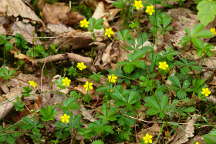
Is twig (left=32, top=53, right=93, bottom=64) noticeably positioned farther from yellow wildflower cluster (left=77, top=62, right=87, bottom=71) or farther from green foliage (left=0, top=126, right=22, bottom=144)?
green foliage (left=0, top=126, right=22, bottom=144)

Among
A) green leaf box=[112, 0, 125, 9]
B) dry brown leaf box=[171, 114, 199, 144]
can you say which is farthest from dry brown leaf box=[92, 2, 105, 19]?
dry brown leaf box=[171, 114, 199, 144]

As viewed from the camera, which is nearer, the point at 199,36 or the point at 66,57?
the point at 199,36

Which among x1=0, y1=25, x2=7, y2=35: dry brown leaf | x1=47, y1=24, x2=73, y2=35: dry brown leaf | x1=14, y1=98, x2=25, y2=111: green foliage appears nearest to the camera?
x1=14, y1=98, x2=25, y2=111: green foliage

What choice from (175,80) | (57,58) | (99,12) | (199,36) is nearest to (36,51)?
(57,58)

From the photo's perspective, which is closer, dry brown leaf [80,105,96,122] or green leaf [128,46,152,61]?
dry brown leaf [80,105,96,122]

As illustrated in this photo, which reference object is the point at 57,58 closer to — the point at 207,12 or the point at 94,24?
the point at 94,24

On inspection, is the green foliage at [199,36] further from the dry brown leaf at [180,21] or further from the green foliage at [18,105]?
the green foliage at [18,105]

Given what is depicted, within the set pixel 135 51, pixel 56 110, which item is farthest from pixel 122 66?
pixel 56 110
